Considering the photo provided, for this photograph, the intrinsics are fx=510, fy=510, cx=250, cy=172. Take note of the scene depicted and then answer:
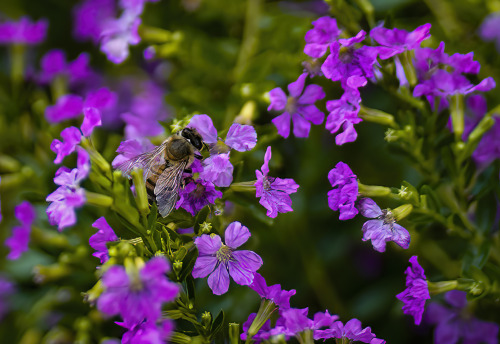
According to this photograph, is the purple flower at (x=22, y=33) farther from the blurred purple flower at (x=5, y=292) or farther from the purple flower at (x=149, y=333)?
the purple flower at (x=149, y=333)

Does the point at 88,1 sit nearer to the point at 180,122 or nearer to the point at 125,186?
the point at 180,122

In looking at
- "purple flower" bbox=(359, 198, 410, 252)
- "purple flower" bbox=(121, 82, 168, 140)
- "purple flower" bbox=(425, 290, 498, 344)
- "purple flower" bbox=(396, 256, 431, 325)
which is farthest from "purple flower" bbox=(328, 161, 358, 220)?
"purple flower" bbox=(121, 82, 168, 140)

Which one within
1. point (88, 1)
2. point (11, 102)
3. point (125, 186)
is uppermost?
point (125, 186)

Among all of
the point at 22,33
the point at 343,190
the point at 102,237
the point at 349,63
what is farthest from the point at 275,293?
the point at 22,33

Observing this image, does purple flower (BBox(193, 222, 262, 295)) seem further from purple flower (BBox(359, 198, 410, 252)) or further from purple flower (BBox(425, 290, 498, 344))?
purple flower (BBox(425, 290, 498, 344))

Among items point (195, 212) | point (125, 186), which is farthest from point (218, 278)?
point (125, 186)
